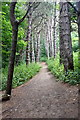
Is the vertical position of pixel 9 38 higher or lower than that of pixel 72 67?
higher

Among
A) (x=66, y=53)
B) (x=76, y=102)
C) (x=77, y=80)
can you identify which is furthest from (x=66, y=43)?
(x=76, y=102)

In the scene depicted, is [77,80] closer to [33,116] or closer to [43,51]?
[33,116]

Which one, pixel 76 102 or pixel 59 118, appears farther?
pixel 76 102

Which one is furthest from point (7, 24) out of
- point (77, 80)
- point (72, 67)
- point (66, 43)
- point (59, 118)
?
point (59, 118)

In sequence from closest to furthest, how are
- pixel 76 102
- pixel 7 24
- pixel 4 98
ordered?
pixel 76 102, pixel 4 98, pixel 7 24

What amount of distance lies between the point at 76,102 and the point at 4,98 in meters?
3.08

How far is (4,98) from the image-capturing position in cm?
477

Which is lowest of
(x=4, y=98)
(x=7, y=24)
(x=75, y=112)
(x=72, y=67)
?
(x=4, y=98)

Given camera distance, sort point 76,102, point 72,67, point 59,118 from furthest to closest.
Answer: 1. point 72,67
2. point 76,102
3. point 59,118

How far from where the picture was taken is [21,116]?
3.23 meters

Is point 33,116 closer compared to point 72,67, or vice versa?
point 33,116

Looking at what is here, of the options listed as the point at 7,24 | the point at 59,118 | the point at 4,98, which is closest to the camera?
the point at 59,118

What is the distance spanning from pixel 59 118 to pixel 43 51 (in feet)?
141

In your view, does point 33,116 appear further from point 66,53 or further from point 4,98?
point 66,53
